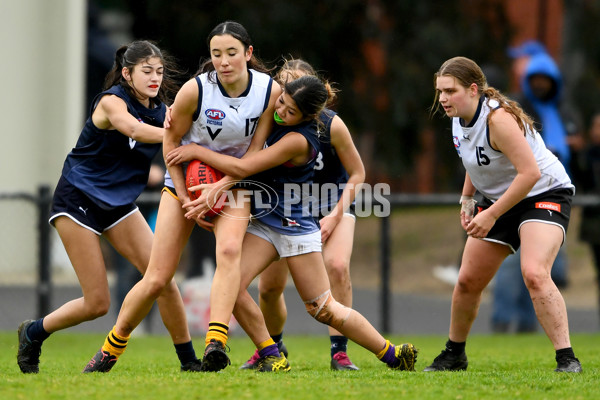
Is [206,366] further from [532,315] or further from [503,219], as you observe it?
[532,315]

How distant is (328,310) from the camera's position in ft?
19.3

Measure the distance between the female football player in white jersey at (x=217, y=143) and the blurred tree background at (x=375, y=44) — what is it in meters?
9.51

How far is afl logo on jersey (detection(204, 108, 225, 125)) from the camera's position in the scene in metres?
5.65

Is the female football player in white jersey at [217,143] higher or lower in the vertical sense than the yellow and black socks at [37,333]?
higher

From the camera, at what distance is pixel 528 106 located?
10398mm

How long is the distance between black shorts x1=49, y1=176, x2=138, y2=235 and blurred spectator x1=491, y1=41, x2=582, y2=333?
5384mm

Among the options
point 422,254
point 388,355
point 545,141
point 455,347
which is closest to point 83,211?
point 388,355

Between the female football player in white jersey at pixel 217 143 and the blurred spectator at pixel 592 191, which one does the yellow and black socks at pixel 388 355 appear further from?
the blurred spectator at pixel 592 191

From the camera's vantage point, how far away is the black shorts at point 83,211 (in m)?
5.92

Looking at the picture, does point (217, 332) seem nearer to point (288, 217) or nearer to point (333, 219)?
point (288, 217)

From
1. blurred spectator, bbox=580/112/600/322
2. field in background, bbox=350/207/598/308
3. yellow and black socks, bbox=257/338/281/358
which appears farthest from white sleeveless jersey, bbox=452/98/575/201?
field in background, bbox=350/207/598/308

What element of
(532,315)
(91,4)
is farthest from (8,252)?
(91,4)

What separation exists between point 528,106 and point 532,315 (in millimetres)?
2311

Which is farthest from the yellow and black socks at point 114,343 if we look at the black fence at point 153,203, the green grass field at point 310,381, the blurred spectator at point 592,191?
the blurred spectator at point 592,191
